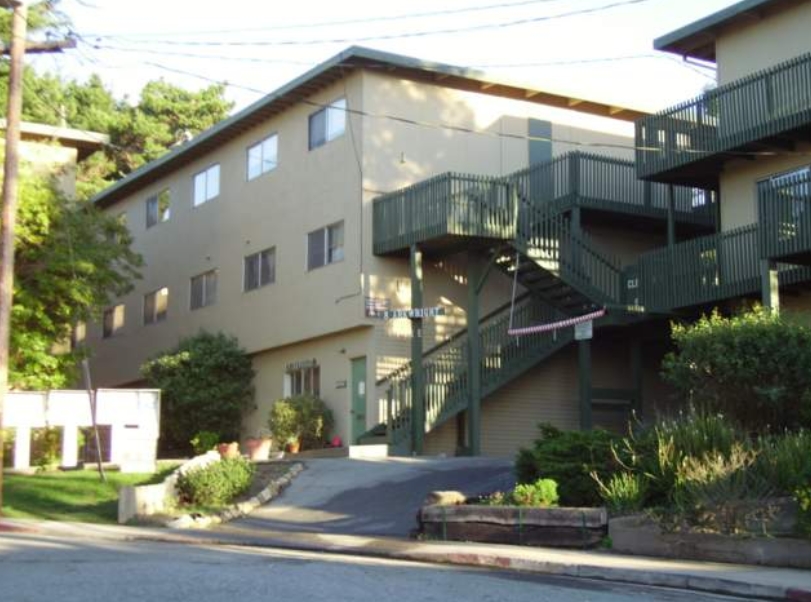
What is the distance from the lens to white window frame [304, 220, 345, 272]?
95.3 ft

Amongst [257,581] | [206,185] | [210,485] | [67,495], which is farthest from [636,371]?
[257,581]

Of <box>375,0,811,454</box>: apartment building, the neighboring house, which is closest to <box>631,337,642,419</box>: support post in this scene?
<box>375,0,811,454</box>: apartment building

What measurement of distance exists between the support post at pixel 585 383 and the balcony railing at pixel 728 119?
15.3 feet

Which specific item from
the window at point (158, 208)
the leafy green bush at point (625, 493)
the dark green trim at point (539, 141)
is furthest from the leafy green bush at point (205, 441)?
the leafy green bush at point (625, 493)

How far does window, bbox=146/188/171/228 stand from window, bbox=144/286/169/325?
2475mm

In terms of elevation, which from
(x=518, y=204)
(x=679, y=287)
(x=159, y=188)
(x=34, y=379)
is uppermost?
(x=159, y=188)

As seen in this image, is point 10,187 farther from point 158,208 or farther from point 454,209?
point 158,208

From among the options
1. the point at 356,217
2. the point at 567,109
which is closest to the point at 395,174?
the point at 356,217

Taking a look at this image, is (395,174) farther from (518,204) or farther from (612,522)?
(612,522)

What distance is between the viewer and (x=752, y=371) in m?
17.6

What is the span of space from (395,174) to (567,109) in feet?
20.7

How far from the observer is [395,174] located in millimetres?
28906

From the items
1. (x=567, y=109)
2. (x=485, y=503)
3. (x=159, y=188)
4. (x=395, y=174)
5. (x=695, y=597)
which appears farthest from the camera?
(x=159, y=188)

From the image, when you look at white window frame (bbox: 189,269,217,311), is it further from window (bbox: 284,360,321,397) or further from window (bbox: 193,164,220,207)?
window (bbox: 284,360,321,397)
